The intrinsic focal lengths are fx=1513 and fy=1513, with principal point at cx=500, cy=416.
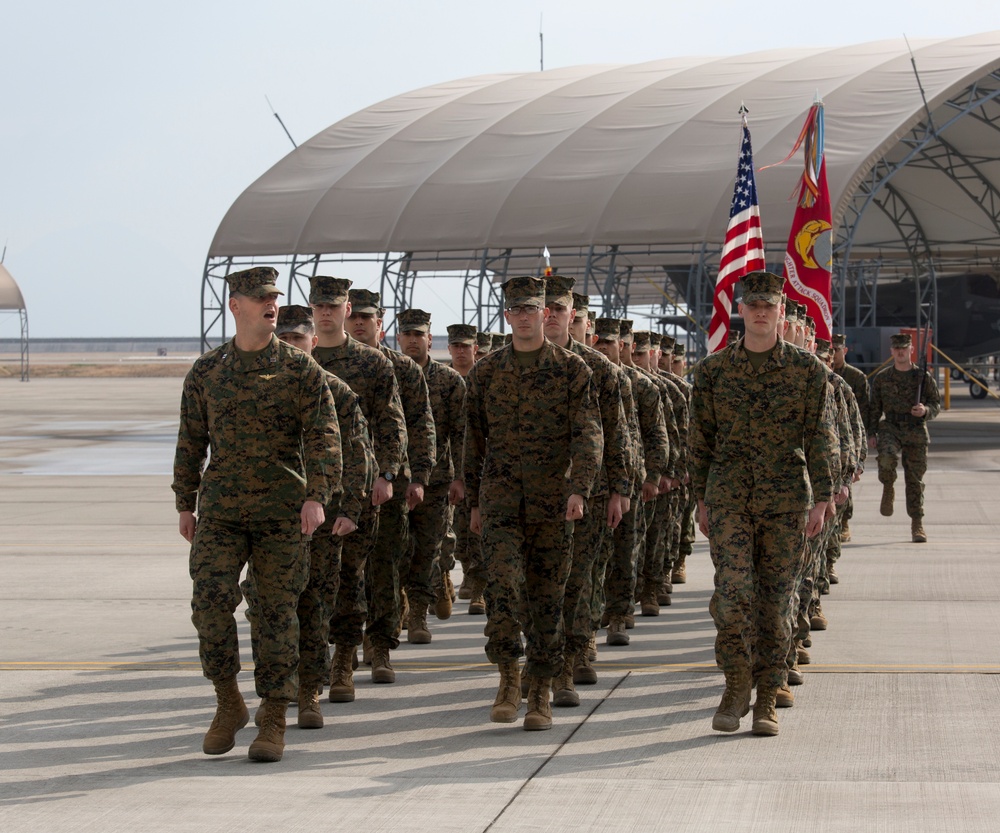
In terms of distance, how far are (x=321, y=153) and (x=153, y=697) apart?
28.5 meters

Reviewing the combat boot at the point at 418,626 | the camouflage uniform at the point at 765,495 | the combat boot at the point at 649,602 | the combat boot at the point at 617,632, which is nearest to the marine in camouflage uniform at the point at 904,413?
the combat boot at the point at 649,602

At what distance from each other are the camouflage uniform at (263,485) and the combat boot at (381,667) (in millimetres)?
1562

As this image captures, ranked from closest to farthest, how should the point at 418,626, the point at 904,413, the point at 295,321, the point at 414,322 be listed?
the point at 295,321
the point at 418,626
the point at 414,322
the point at 904,413

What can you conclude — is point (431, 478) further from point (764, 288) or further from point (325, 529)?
point (764, 288)

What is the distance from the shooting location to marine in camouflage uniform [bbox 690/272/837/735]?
6.87 m

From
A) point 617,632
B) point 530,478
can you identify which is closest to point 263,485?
point 530,478

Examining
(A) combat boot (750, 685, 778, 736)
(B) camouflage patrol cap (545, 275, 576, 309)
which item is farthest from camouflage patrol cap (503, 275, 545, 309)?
(A) combat boot (750, 685, 778, 736)

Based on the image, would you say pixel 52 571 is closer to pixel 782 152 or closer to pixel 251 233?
pixel 782 152

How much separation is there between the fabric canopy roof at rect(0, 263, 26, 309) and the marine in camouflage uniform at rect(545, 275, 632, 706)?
6607 cm

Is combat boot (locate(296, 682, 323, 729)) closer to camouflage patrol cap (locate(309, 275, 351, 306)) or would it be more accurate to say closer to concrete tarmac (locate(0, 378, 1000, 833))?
concrete tarmac (locate(0, 378, 1000, 833))

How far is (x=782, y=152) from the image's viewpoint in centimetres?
2828

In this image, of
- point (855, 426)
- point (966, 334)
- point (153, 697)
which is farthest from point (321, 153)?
point (153, 697)

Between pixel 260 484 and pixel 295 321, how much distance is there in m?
1.20

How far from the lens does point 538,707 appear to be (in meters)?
6.88
